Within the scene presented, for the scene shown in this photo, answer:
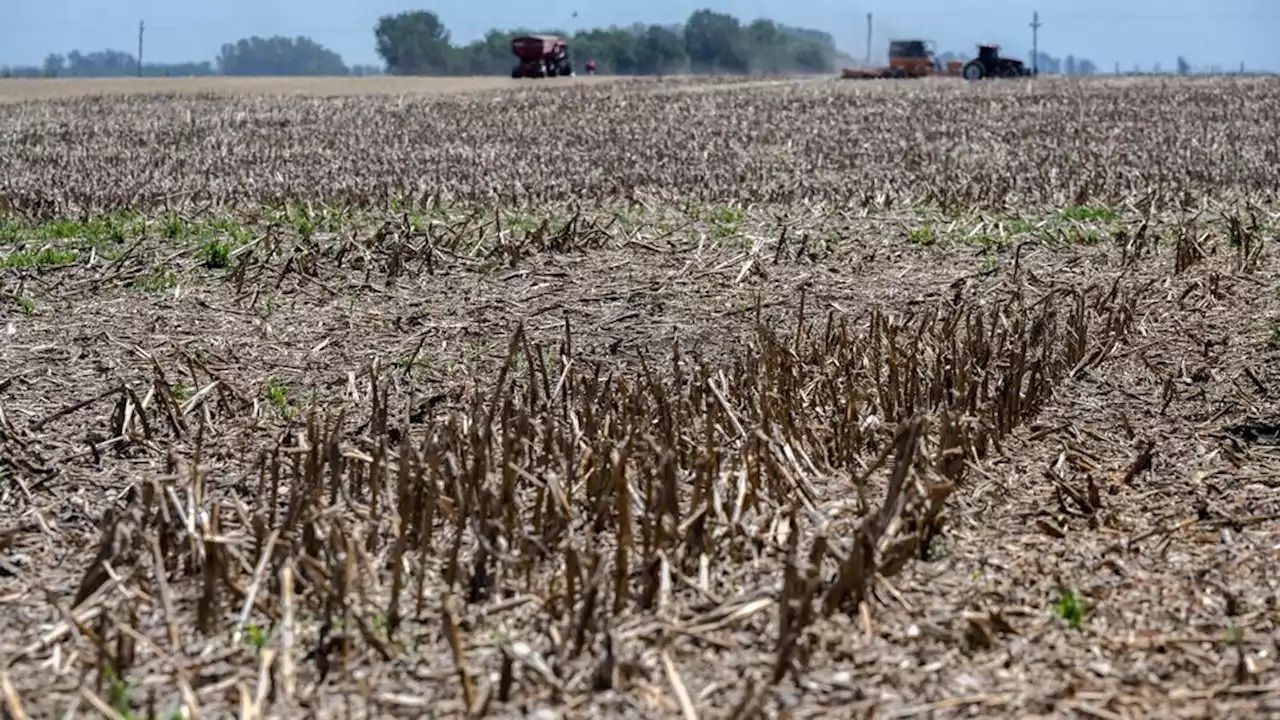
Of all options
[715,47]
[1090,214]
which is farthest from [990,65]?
[715,47]

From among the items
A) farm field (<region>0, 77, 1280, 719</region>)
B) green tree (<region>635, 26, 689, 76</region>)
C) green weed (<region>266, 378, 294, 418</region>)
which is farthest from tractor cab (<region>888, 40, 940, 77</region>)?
green tree (<region>635, 26, 689, 76</region>)

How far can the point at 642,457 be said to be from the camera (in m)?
4.50

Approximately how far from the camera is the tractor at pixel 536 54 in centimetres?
5097

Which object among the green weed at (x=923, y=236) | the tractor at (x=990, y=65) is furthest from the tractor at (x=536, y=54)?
the green weed at (x=923, y=236)

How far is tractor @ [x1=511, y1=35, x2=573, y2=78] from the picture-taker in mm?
50969

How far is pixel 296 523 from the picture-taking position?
426cm

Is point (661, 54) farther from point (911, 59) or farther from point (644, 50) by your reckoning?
point (911, 59)

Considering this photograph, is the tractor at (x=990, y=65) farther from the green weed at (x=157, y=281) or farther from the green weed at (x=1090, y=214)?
the green weed at (x=157, y=281)

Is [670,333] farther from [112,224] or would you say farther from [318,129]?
[318,129]

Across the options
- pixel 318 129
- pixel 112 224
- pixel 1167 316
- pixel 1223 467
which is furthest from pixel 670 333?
pixel 318 129

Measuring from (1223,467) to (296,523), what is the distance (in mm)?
2829

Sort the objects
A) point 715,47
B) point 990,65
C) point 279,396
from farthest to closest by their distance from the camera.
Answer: point 715,47 < point 990,65 < point 279,396

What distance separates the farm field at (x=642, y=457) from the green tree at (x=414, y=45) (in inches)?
4311

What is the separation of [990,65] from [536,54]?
50.3 feet
